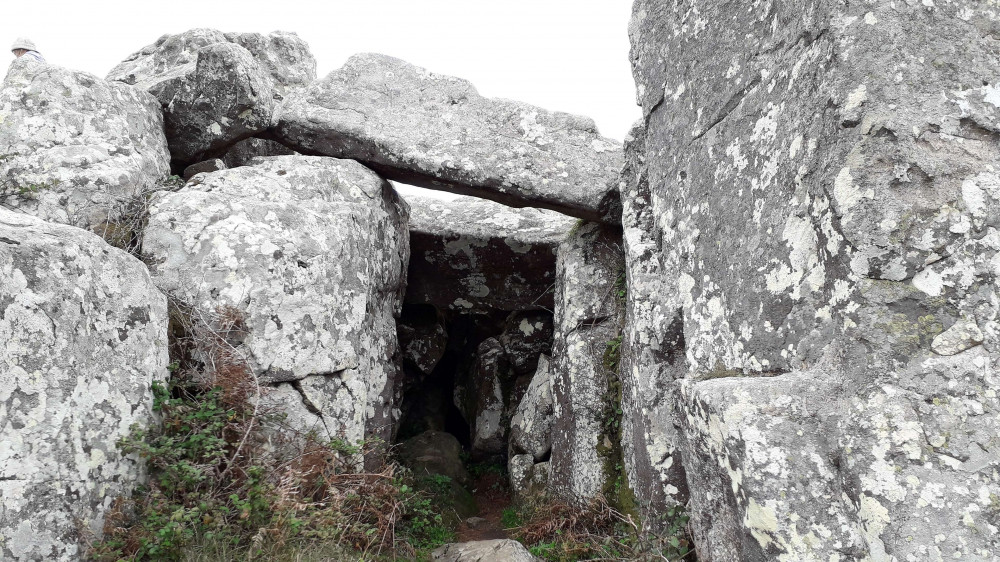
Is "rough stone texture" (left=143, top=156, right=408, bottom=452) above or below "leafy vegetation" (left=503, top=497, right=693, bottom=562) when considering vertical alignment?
above

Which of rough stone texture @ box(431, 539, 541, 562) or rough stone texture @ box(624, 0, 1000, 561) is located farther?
rough stone texture @ box(431, 539, 541, 562)

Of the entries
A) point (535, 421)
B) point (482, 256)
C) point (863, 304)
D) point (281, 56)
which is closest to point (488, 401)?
point (535, 421)

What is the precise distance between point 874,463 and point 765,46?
7.32 ft

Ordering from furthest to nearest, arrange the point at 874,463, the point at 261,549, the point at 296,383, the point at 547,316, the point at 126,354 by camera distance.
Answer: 1. the point at 547,316
2. the point at 296,383
3. the point at 126,354
4. the point at 261,549
5. the point at 874,463

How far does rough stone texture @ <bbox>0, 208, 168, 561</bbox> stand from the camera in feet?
10.00

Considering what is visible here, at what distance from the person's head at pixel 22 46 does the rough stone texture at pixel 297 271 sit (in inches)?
84.9

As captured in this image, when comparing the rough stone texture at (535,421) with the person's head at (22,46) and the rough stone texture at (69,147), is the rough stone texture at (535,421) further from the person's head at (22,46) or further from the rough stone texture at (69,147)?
the person's head at (22,46)

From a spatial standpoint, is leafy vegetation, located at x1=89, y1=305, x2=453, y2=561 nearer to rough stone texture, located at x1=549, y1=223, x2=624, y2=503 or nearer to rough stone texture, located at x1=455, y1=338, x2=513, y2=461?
rough stone texture, located at x1=549, y1=223, x2=624, y2=503

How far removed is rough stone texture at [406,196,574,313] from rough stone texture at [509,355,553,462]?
1078 mm

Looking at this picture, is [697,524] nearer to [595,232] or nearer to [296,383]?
[296,383]

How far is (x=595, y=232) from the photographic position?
6.60m

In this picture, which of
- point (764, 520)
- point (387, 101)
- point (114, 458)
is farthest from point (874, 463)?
point (387, 101)

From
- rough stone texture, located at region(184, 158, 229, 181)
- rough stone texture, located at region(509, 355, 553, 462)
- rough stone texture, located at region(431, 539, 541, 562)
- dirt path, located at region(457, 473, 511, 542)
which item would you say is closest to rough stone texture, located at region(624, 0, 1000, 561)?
rough stone texture, located at region(431, 539, 541, 562)

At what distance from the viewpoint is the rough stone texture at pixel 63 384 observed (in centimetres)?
305
